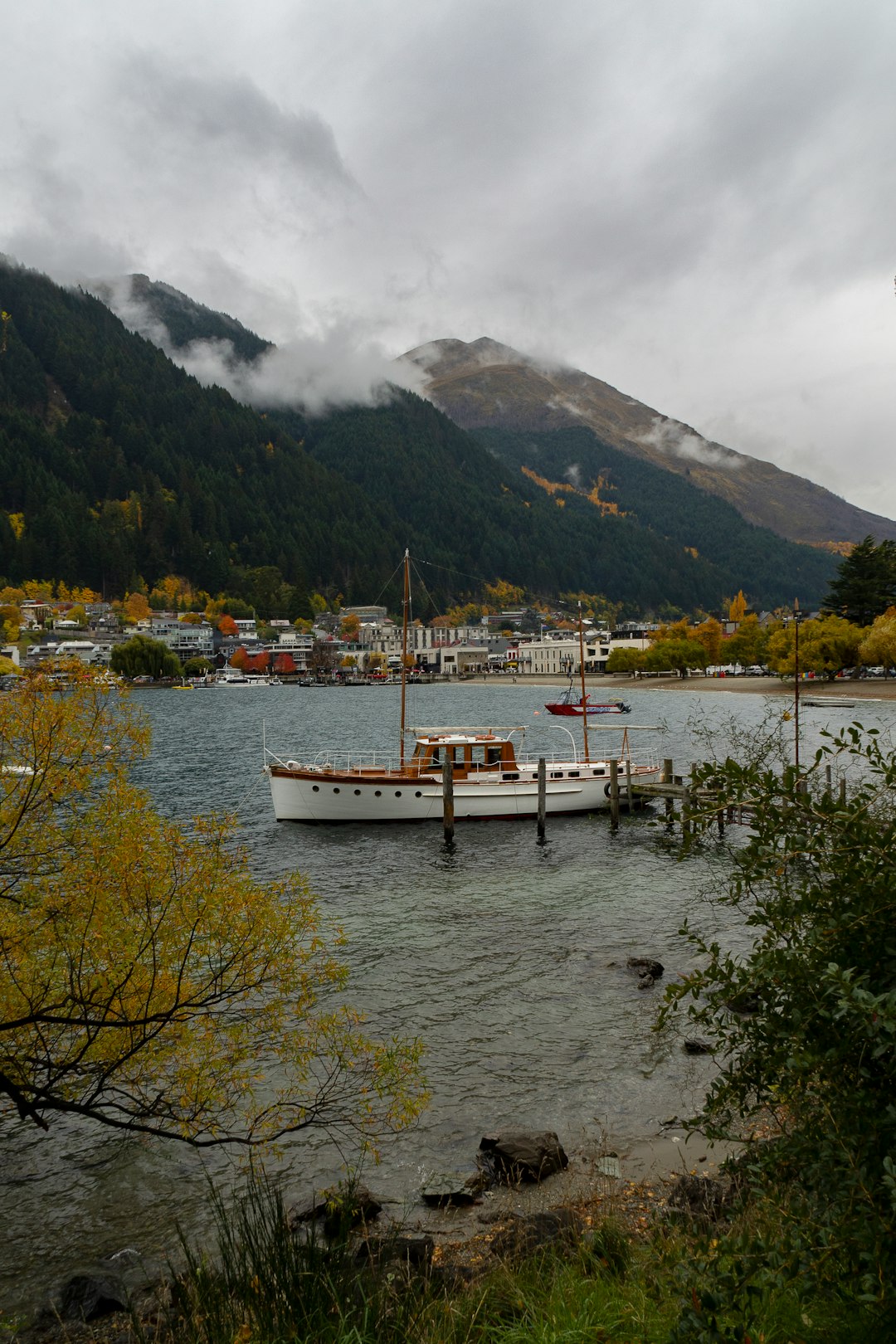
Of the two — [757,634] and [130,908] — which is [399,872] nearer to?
[130,908]

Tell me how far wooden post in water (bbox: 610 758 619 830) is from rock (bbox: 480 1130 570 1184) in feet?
77.8

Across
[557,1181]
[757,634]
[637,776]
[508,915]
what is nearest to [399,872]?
[508,915]

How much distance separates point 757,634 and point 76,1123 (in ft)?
552

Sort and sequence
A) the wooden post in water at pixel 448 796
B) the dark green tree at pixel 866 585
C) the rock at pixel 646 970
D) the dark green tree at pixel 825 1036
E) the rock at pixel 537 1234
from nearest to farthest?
the dark green tree at pixel 825 1036
the rock at pixel 537 1234
the rock at pixel 646 970
the wooden post in water at pixel 448 796
the dark green tree at pixel 866 585

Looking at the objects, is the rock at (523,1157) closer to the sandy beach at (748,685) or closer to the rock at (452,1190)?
the rock at (452,1190)

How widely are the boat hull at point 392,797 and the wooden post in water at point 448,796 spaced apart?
1.47 meters

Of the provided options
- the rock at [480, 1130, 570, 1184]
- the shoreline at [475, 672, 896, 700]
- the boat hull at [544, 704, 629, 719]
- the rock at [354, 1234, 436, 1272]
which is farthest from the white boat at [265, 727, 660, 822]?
the shoreline at [475, 672, 896, 700]

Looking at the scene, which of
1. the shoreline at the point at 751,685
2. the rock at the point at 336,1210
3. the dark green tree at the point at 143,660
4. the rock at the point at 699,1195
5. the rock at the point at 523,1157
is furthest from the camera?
the dark green tree at the point at 143,660

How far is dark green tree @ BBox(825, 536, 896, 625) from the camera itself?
111 m

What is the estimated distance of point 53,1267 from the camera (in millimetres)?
9945

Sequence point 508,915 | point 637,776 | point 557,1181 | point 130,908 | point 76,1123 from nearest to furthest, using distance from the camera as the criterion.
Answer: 1. point 130,908
2. point 557,1181
3. point 76,1123
4. point 508,915
5. point 637,776

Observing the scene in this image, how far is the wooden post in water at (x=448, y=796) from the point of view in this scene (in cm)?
3331

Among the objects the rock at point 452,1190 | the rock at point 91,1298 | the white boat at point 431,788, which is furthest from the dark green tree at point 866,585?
the rock at point 91,1298

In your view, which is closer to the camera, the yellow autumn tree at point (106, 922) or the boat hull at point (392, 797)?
the yellow autumn tree at point (106, 922)
